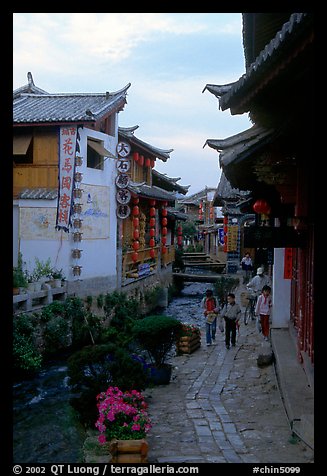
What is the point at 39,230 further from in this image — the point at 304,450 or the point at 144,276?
the point at 304,450

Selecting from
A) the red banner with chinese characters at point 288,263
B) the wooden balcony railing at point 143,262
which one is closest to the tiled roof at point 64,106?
the wooden balcony railing at point 143,262

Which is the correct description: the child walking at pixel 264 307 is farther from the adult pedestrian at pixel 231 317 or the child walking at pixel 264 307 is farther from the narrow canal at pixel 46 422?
the narrow canal at pixel 46 422

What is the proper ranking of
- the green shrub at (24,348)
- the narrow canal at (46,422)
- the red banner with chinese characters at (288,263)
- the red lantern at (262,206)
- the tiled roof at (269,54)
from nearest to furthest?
the tiled roof at (269,54) → the narrow canal at (46,422) → the red lantern at (262,206) → the red banner with chinese characters at (288,263) → the green shrub at (24,348)

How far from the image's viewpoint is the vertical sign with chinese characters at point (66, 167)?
55.4ft

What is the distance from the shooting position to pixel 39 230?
1752cm

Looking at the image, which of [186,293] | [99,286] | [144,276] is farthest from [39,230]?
[186,293]

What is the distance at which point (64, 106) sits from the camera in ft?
62.4

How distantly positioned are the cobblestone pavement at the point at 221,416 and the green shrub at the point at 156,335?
60cm

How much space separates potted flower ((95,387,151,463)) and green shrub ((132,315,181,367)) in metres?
3.13

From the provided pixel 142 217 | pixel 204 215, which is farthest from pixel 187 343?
pixel 204 215

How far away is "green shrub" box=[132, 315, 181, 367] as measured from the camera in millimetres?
9438

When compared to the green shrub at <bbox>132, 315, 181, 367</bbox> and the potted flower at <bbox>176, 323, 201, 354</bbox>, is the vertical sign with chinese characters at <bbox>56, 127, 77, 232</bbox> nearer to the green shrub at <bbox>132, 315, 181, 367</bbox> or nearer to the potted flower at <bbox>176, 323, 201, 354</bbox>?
the potted flower at <bbox>176, 323, 201, 354</bbox>

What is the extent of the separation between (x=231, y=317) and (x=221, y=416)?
473cm
